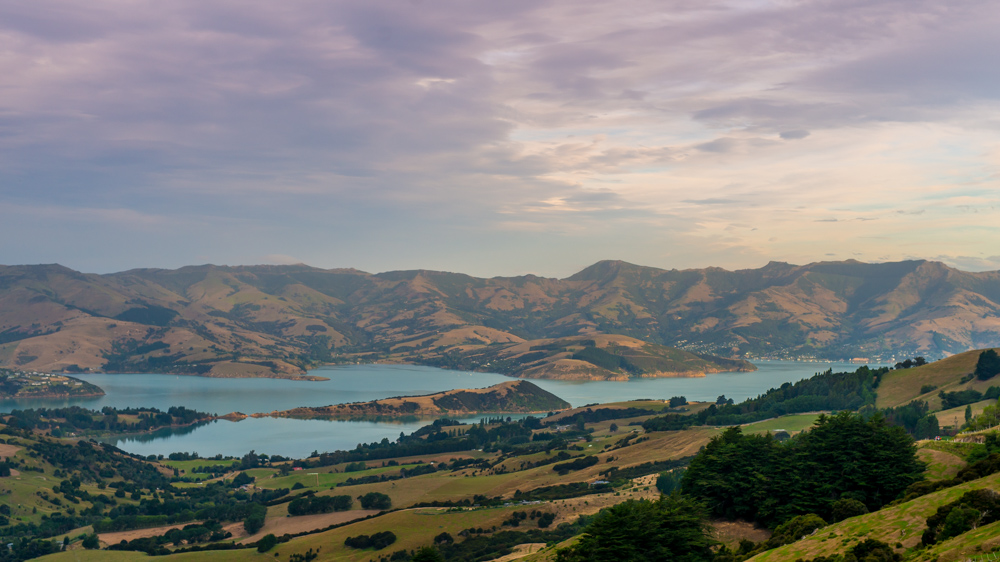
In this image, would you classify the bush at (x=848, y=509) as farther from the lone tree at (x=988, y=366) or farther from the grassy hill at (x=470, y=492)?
the lone tree at (x=988, y=366)


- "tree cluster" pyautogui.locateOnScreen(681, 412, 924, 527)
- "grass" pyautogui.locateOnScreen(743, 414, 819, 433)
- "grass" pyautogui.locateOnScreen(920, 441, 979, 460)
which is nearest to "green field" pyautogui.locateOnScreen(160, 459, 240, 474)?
"grass" pyautogui.locateOnScreen(743, 414, 819, 433)

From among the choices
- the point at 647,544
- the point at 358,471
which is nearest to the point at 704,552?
the point at 647,544

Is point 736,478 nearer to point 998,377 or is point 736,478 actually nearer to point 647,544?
point 647,544

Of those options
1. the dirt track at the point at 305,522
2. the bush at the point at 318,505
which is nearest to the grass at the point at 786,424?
the dirt track at the point at 305,522

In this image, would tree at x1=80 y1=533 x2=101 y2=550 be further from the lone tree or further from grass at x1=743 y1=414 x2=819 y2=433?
the lone tree

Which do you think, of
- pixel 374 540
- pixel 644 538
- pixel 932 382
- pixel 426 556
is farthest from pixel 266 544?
pixel 932 382

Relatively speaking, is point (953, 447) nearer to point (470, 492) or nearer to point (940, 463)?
point (940, 463)
